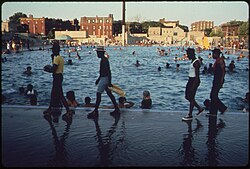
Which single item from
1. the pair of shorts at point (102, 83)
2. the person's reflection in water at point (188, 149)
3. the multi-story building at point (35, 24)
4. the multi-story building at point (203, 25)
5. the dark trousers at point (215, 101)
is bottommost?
the person's reflection in water at point (188, 149)

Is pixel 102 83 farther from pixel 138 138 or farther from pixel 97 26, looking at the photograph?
pixel 97 26

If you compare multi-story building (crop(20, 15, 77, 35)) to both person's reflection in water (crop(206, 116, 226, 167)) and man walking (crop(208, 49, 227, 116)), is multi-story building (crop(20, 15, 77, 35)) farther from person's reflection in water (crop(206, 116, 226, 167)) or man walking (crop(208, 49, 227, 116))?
person's reflection in water (crop(206, 116, 226, 167))

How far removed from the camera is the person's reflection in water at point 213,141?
4.40 meters

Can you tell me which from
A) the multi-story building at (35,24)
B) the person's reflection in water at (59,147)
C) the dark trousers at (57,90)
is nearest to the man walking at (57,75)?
the dark trousers at (57,90)

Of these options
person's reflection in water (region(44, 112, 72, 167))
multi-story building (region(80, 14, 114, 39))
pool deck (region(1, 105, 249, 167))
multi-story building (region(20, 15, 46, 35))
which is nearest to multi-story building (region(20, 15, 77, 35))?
multi-story building (region(20, 15, 46, 35))

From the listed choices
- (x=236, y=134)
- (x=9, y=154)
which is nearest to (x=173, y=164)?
(x=236, y=134)

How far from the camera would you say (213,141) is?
5266 mm

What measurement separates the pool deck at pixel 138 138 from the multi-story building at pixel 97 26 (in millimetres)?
102394

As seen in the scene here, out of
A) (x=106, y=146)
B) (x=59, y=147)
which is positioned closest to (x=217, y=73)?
(x=106, y=146)

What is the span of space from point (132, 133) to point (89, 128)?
3.03 feet

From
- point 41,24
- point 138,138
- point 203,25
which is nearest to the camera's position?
point 138,138

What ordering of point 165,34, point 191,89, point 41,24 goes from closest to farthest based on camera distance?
1. point 191,89
2. point 41,24
3. point 165,34

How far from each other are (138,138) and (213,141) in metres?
1.38

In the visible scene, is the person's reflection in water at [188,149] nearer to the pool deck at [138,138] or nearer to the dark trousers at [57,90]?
the pool deck at [138,138]
